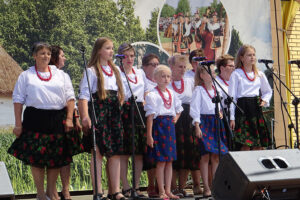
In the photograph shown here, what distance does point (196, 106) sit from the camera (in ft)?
18.9

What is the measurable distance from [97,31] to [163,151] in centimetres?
210

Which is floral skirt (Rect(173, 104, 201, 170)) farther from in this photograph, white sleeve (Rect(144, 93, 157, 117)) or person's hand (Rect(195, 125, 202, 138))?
white sleeve (Rect(144, 93, 157, 117))

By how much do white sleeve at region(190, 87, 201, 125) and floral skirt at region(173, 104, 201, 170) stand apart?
0.34m

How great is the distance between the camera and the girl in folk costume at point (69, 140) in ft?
16.7

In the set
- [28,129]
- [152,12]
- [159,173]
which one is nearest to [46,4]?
[152,12]

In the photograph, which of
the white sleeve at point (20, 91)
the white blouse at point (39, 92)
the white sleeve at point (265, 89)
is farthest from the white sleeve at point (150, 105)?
the white sleeve at point (265, 89)

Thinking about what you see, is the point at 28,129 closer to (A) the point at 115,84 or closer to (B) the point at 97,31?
(A) the point at 115,84

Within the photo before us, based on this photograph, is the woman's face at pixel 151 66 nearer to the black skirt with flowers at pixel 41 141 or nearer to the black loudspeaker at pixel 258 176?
the black skirt with flowers at pixel 41 141

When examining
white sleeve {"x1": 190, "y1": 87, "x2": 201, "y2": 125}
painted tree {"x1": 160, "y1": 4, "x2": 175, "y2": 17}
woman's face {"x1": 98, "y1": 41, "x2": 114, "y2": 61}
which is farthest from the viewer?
painted tree {"x1": 160, "y1": 4, "x2": 175, "y2": 17}

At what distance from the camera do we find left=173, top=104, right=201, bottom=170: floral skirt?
6.11 meters

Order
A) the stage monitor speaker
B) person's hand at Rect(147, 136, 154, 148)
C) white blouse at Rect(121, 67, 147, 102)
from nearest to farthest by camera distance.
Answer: the stage monitor speaker
person's hand at Rect(147, 136, 154, 148)
white blouse at Rect(121, 67, 147, 102)

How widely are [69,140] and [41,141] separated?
0.28 meters

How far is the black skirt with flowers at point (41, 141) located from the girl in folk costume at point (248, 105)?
1982 millimetres

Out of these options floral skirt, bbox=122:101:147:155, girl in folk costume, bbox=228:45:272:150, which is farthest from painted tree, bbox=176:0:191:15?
floral skirt, bbox=122:101:147:155
